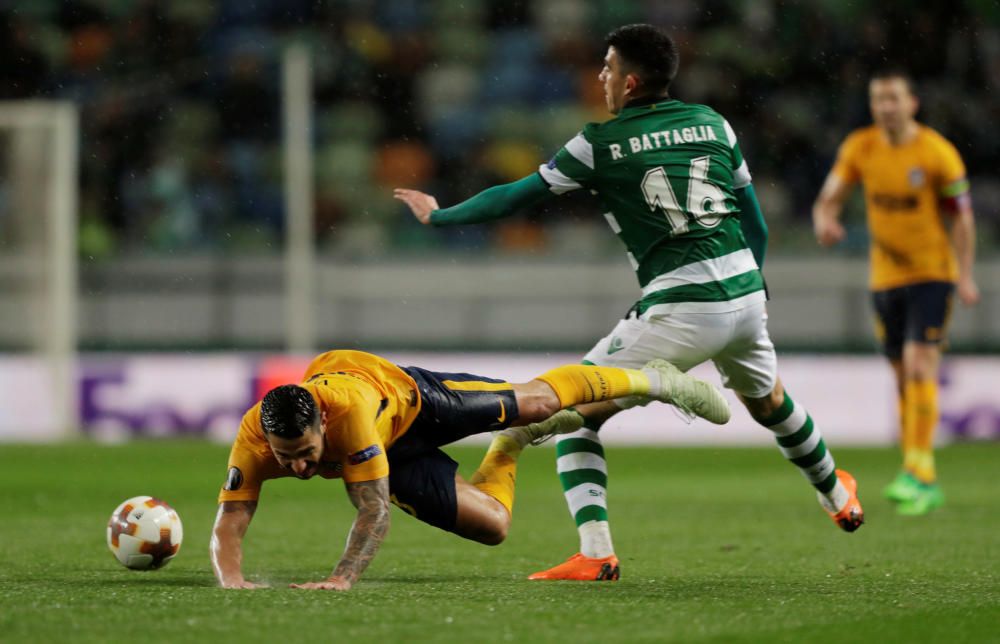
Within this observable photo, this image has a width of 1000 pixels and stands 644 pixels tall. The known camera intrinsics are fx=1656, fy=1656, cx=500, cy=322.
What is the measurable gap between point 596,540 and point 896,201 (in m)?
4.56

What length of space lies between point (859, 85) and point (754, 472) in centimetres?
666

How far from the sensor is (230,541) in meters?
5.73

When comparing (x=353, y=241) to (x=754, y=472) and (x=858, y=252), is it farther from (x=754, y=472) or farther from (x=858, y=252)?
(x=754, y=472)

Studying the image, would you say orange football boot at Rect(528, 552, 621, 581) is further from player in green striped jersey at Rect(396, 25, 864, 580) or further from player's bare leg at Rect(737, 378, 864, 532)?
player's bare leg at Rect(737, 378, 864, 532)

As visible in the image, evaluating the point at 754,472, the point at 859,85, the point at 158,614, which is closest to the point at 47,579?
the point at 158,614

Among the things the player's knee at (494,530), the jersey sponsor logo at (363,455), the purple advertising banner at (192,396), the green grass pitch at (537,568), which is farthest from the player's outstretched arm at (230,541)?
the purple advertising banner at (192,396)

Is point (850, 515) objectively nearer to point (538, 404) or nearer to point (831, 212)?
point (538, 404)

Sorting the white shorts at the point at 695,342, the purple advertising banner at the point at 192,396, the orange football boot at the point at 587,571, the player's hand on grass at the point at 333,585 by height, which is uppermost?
the purple advertising banner at the point at 192,396

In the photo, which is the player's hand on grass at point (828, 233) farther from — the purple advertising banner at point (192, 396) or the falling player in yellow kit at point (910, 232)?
the purple advertising banner at point (192, 396)

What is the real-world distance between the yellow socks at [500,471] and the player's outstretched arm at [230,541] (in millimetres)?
1059

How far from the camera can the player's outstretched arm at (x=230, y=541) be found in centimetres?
567

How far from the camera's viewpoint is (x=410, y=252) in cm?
1714

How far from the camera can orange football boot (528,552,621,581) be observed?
237 inches

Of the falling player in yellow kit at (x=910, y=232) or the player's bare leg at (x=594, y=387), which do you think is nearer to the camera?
the player's bare leg at (x=594, y=387)
